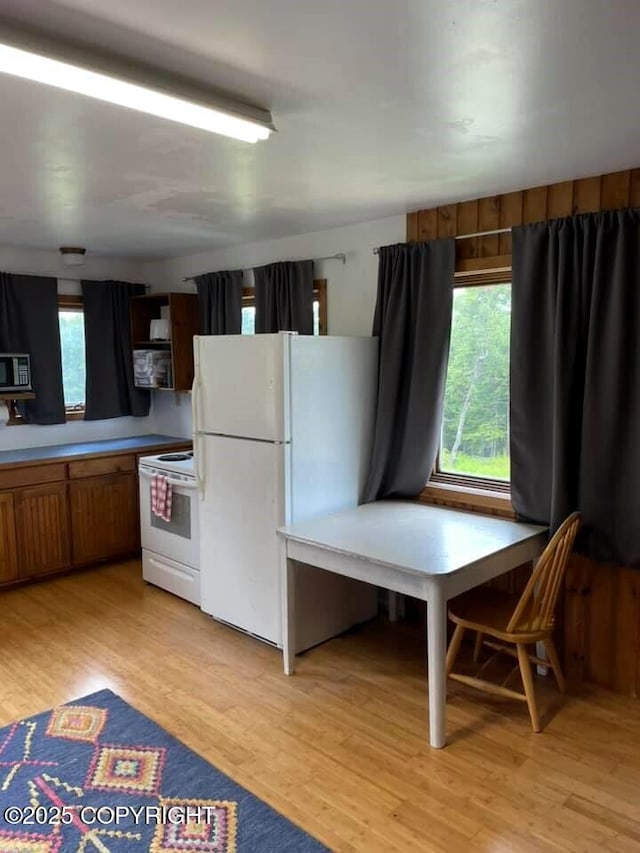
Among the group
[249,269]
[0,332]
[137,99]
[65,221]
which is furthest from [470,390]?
[0,332]

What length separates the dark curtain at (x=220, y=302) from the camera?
4691 mm

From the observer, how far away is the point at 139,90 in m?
1.75

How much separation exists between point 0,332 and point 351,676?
139 inches

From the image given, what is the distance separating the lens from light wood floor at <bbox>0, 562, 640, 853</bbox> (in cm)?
218

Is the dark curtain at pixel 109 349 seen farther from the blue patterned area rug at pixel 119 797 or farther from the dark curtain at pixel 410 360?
the blue patterned area rug at pixel 119 797

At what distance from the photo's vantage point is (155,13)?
1.46 metres

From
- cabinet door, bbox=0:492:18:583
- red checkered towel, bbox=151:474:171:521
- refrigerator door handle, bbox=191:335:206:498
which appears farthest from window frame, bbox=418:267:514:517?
cabinet door, bbox=0:492:18:583

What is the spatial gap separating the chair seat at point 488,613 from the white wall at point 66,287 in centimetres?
348

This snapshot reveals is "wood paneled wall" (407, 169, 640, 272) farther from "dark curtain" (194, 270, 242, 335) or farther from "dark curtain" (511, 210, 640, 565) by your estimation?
"dark curtain" (194, 270, 242, 335)

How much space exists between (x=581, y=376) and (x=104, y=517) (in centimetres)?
349

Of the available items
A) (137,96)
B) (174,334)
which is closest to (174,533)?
(174,334)

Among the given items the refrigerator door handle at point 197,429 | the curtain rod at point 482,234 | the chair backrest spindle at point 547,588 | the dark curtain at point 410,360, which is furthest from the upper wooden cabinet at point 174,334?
the chair backrest spindle at point 547,588

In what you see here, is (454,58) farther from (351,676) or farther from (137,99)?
(351,676)

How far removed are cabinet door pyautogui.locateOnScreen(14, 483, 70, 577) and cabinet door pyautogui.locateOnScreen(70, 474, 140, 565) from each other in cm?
8
